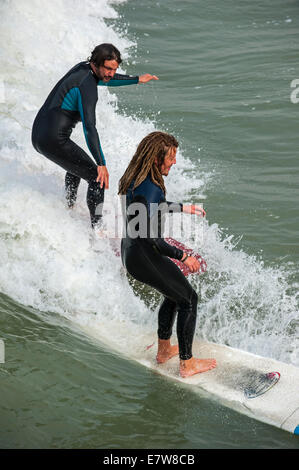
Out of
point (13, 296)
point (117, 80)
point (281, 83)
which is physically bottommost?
point (13, 296)

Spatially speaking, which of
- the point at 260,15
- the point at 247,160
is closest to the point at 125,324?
the point at 247,160

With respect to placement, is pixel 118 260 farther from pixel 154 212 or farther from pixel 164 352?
pixel 154 212

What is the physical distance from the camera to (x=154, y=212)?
3893 millimetres

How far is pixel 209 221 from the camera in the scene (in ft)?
23.0

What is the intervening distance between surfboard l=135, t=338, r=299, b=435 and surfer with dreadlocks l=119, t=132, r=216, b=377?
14cm

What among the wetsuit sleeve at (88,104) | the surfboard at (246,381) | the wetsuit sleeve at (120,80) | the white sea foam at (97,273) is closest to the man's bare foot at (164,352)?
the surfboard at (246,381)

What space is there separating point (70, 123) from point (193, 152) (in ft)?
11.2

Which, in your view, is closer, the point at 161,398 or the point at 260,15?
the point at 161,398

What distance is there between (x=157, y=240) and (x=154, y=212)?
0.20 m

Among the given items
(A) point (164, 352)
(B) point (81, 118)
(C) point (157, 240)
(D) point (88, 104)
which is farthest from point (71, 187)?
(C) point (157, 240)

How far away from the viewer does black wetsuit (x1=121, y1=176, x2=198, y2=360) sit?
3.92 metres

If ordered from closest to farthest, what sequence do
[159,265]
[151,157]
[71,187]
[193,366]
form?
[151,157] → [159,265] → [193,366] → [71,187]

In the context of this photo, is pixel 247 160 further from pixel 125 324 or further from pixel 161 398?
pixel 161 398

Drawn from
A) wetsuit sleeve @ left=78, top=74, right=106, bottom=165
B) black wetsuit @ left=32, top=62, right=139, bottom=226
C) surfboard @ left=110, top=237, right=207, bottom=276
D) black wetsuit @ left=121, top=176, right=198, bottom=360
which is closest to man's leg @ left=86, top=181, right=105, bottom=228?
black wetsuit @ left=32, top=62, right=139, bottom=226
